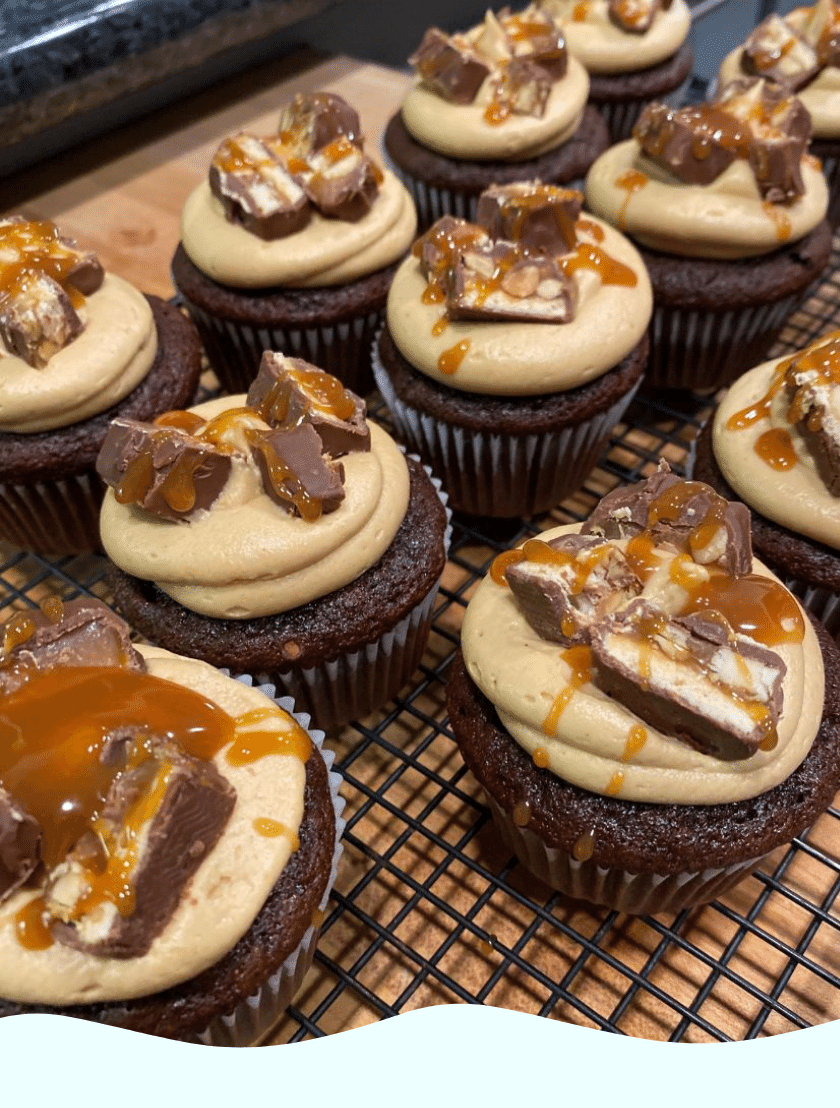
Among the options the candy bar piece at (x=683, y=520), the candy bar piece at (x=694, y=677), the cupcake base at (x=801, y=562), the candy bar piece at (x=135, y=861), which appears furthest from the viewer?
the cupcake base at (x=801, y=562)

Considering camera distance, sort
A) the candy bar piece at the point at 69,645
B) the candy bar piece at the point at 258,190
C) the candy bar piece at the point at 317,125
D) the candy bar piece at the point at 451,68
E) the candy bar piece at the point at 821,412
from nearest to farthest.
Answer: the candy bar piece at the point at 69,645 < the candy bar piece at the point at 821,412 < the candy bar piece at the point at 258,190 < the candy bar piece at the point at 317,125 < the candy bar piece at the point at 451,68

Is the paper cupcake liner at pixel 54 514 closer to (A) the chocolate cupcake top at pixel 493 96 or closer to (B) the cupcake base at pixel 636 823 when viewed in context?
(B) the cupcake base at pixel 636 823

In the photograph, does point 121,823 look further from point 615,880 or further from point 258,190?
point 258,190

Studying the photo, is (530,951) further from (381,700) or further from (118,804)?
(118,804)

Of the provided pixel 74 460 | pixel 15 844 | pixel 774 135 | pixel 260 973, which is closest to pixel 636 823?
pixel 260 973

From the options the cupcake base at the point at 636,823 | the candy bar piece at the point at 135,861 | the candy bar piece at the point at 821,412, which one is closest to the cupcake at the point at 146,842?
the candy bar piece at the point at 135,861

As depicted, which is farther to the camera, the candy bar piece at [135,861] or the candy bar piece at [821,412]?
the candy bar piece at [821,412]

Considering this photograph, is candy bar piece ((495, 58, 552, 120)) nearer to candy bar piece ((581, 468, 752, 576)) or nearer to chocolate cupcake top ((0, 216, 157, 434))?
chocolate cupcake top ((0, 216, 157, 434))
